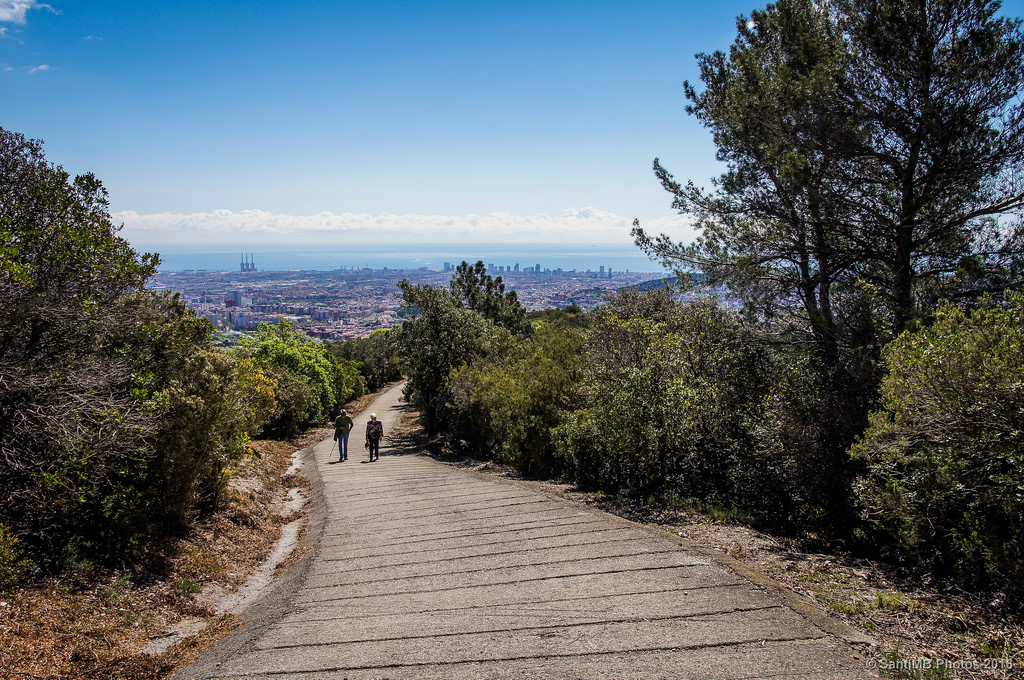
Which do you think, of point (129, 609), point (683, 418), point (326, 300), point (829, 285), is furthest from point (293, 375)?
point (326, 300)

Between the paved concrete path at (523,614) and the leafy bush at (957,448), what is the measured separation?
1.80 meters

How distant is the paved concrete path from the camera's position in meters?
3.47

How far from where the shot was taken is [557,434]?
10211 mm

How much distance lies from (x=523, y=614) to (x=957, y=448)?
3.91 m

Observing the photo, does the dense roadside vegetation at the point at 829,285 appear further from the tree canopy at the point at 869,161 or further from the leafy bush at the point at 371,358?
the leafy bush at the point at 371,358

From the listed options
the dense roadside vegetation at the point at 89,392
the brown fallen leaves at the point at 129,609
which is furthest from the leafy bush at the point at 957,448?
the dense roadside vegetation at the point at 89,392

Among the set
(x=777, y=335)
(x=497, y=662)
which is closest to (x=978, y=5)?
(x=777, y=335)

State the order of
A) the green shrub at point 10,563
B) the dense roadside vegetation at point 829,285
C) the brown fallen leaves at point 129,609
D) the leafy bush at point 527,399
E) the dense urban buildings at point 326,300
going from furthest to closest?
the dense urban buildings at point 326,300, the leafy bush at point 527,399, the dense roadside vegetation at point 829,285, the green shrub at point 10,563, the brown fallen leaves at point 129,609

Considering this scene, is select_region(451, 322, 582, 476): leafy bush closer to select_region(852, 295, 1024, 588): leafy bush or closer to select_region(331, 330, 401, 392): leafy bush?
select_region(852, 295, 1024, 588): leafy bush

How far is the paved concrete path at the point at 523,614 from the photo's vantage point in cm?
347

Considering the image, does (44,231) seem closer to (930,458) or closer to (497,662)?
(497,662)

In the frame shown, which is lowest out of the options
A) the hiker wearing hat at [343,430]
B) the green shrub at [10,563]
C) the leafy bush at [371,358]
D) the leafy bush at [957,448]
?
the leafy bush at [371,358]

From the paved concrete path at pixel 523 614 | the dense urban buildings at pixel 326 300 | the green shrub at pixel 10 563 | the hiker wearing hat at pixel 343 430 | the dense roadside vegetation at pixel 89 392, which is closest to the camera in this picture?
the paved concrete path at pixel 523 614

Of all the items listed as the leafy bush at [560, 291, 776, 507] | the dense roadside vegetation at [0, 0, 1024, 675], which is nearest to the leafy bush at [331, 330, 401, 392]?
the dense roadside vegetation at [0, 0, 1024, 675]
